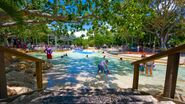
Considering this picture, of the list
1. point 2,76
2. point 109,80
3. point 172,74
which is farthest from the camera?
point 109,80

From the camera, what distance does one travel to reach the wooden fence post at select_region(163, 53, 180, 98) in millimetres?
2947

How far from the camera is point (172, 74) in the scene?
2988 mm

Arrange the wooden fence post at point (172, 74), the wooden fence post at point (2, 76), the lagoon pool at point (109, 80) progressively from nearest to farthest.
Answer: the wooden fence post at point (2, 76)
the wooden fence post at point (172, 74)
the lagoon pool at point (109, 80)

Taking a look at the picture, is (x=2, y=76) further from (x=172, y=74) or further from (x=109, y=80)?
(x=109, y=80)

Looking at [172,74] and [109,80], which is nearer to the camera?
[172,74]

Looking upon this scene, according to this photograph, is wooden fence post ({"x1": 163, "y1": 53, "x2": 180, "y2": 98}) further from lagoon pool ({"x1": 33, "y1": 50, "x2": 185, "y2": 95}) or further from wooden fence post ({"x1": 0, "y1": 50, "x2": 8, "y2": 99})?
wooden fence post ({"x1": 0, "y1": 50, "x2": 8, "y2": 99})

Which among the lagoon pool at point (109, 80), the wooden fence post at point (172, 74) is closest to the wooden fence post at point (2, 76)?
the wooden fence post at point (172, 74)

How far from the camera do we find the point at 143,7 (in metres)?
8.70

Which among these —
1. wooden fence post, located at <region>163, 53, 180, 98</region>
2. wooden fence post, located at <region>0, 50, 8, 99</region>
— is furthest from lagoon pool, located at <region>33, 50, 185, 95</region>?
wooden fence post, located at <region>0, 50, 8, 99</region>

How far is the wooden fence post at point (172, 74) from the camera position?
2947mm

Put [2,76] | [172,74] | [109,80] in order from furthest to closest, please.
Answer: [109,80] → [172,74] → [2,76]

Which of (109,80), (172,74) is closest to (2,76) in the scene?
(172,74)

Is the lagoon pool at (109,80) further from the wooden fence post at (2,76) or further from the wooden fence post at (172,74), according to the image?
the wooden fence post at (2,76)

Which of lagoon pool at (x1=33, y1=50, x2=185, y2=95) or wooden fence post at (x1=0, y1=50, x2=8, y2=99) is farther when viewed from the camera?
lagoon pool at (x1=33, y1=50, x2=185, y2=95)
